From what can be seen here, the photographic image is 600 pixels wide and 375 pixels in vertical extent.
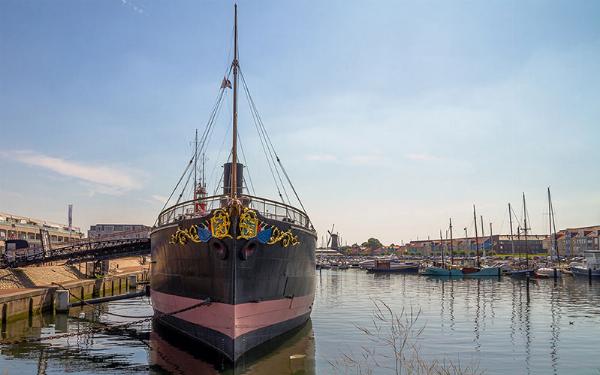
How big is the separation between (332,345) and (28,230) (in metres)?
73.3

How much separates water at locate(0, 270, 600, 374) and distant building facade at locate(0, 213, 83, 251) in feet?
133

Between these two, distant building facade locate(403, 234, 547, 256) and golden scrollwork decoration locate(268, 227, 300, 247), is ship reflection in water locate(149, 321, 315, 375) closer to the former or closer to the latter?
golden scrollwork decoration locate(268, 227, 300, 247)

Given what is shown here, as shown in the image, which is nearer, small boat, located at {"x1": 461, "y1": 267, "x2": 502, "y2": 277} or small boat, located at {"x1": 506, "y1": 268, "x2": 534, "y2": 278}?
small boat, located at {"x1": 506, "y1": 268, "x2": 534, "y2": 278}

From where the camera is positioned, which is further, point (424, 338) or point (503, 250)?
point (503, 250)

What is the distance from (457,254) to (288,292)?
13533 cm

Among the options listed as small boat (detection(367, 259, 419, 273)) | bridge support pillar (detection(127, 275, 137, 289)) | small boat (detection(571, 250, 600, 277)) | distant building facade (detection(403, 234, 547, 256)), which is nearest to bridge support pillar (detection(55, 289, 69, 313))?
bridge support pillar (detection(127, 275, 137, 289))

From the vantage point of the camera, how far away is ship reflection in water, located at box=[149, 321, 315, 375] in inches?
631

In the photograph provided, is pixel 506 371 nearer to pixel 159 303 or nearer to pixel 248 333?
pixel 248 333

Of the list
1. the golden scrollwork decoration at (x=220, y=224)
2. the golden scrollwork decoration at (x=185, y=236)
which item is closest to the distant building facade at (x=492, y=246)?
the golden scrollwork decoration at (x=185, y=236)

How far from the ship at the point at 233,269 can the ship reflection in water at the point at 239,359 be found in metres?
0.36

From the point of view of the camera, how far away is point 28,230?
78375mm

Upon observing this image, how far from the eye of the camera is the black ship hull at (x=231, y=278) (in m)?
16.6

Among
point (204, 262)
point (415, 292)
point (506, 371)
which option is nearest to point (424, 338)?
point (506, 371)

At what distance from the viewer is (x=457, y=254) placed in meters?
146
